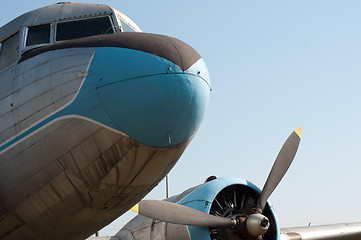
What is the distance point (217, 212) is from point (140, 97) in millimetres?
6579

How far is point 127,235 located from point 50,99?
238 inches

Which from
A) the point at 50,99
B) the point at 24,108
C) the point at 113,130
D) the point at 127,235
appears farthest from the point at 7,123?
the point at 127,235

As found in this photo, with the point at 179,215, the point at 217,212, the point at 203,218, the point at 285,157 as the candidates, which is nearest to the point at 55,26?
the point at 179,215

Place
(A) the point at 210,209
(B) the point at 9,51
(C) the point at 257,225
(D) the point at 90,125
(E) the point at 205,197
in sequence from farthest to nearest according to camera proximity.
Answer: (A) the point at 210,209 → (E) the point at 205,197 → (C) the point at 257,225 → (B) the point at 9,51 → (D) the point at 90,125

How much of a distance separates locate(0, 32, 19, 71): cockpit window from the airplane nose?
181 cm

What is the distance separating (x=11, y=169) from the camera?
20.1ft

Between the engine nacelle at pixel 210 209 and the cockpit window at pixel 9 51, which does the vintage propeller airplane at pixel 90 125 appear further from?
the engine nacelle at pixel 210 209

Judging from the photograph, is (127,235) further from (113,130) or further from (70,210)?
(113,130)

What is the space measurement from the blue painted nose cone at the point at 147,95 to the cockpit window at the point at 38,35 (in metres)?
1.77

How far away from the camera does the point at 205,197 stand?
36.0 feet

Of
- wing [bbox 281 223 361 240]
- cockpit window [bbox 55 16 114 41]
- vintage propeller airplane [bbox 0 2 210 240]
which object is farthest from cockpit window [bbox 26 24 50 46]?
wing [bbox 281 223 361 240]

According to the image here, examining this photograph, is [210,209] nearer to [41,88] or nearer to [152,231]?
[152,231]

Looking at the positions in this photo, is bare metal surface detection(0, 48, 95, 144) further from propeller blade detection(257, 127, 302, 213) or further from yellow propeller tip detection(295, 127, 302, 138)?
yellow propeller tip detection(295, 127, 302, 138)

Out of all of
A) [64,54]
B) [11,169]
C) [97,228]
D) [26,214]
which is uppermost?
[64,54]
